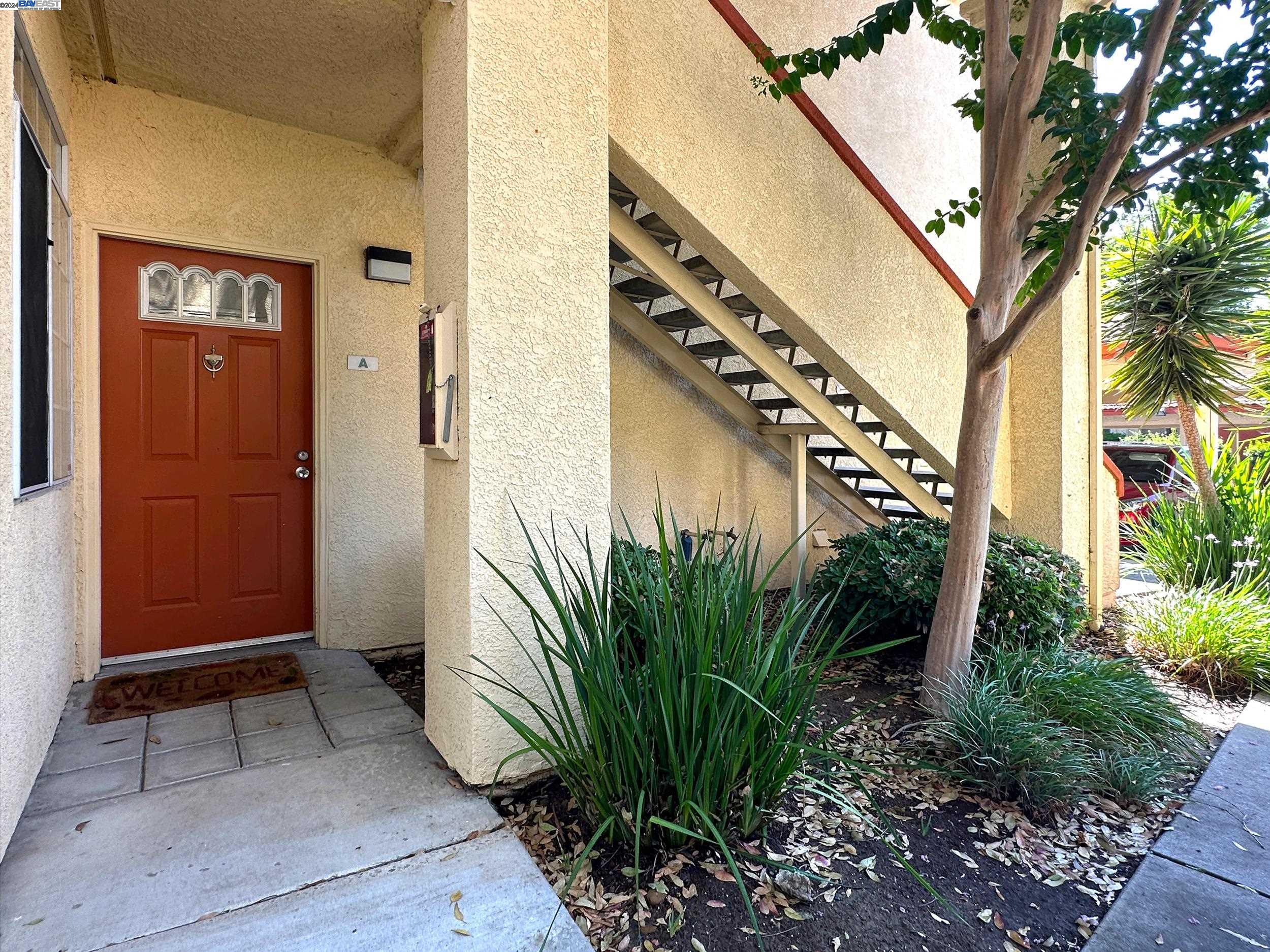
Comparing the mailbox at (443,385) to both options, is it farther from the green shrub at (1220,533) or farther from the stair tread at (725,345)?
the green shrub at (1220,533)

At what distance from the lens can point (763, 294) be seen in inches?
132

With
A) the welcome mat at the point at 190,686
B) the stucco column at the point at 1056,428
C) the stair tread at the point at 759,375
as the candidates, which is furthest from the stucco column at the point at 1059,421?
the welcome mat at the point at 190,686

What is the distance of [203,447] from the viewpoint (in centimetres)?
368

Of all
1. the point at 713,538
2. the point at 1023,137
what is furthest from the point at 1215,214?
the point at 713,538

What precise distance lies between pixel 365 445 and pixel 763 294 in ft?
7.93

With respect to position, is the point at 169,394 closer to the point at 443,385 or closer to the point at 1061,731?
the point at 443,385

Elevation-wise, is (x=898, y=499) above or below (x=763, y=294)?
below

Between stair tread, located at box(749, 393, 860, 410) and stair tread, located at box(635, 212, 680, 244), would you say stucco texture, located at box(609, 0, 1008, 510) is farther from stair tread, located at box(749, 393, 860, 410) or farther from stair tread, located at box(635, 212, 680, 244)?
stair tread, located at box(635, 212, 680, 244)

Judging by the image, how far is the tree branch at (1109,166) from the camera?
235 cm

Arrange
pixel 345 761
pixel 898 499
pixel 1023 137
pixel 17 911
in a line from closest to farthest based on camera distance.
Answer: pixel 17 911, pixel 345 761, pixel 1023 137, pixel 898 499

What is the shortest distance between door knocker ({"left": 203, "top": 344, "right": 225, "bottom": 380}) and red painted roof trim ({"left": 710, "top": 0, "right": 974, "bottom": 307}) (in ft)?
10.4

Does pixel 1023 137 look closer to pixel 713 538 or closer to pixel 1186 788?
pixel 713 538

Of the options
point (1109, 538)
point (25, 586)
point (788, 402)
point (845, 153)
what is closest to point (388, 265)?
point (25, 586)

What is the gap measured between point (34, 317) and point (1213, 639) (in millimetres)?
5633
